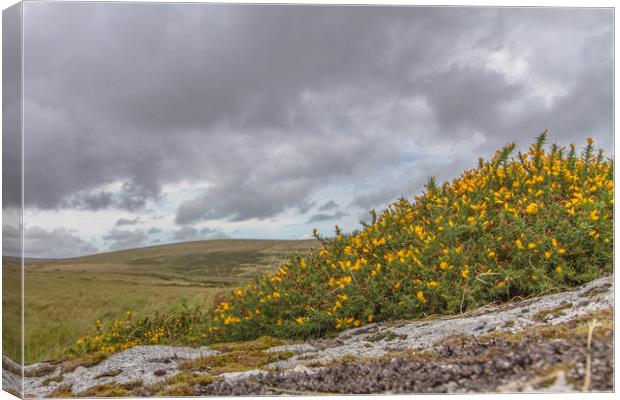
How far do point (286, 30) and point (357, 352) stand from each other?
9.56 feet

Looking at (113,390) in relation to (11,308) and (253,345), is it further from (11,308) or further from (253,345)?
(253,345)

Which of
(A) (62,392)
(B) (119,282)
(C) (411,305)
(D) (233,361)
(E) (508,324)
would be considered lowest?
(A) (62,392)

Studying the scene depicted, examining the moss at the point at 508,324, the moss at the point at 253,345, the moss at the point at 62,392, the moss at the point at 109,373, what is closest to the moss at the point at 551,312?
the moss at the point at 508,324

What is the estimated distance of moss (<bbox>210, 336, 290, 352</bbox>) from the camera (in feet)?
18.8

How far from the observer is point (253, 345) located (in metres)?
5.82

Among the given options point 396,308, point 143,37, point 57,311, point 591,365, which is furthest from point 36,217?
point 591,365

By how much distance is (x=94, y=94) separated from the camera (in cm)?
539

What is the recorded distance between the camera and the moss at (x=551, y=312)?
4.82 meters

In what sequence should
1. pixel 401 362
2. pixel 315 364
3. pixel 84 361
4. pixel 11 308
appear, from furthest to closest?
pixel 84 361 < pixel 11 308 < pixel 315 364 < pixel 401 362

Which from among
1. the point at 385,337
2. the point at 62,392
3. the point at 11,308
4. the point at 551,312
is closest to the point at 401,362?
the point at 385,337

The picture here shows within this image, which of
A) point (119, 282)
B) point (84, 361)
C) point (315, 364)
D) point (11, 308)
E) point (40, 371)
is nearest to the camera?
point (315, 364)

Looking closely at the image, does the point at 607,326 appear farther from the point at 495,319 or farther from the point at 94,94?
the point at 94,94

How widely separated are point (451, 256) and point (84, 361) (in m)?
3.52

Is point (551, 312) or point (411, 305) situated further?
point (411, 305)
